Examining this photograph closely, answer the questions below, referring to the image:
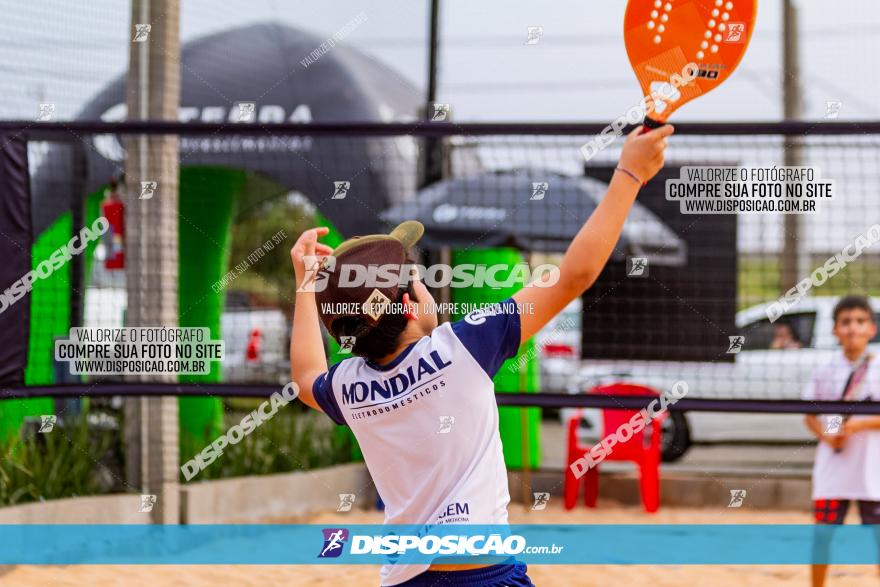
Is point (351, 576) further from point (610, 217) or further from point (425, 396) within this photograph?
point (610, 217)

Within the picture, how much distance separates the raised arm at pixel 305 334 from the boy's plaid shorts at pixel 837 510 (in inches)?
113

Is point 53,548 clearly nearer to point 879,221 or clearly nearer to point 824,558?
point 824,558

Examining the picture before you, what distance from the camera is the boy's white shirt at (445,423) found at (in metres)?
2.28

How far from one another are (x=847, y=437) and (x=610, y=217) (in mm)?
2958

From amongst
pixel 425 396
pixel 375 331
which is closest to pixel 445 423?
pixel 425 396

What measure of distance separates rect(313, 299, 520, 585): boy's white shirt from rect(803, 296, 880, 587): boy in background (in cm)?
266

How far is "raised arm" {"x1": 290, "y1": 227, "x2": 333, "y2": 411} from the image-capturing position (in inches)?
102

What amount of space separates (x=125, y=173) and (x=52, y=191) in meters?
1.54

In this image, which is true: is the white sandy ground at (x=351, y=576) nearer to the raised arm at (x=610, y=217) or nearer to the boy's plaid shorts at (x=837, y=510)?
the boy's plaid shorts at (x=837, y=510)

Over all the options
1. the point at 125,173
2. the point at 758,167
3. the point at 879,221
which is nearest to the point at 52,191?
the point at 125,173

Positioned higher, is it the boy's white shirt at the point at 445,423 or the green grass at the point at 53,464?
the boy's white shirt at the point at 445,423

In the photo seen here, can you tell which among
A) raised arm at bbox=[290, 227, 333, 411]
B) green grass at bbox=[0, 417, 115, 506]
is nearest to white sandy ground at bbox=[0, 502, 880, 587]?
green grass at bbox=[0, 417, 115, 506]

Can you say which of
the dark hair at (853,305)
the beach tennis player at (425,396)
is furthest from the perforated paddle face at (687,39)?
the dark hair at (853,305)

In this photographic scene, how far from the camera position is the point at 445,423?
90.4 inches
